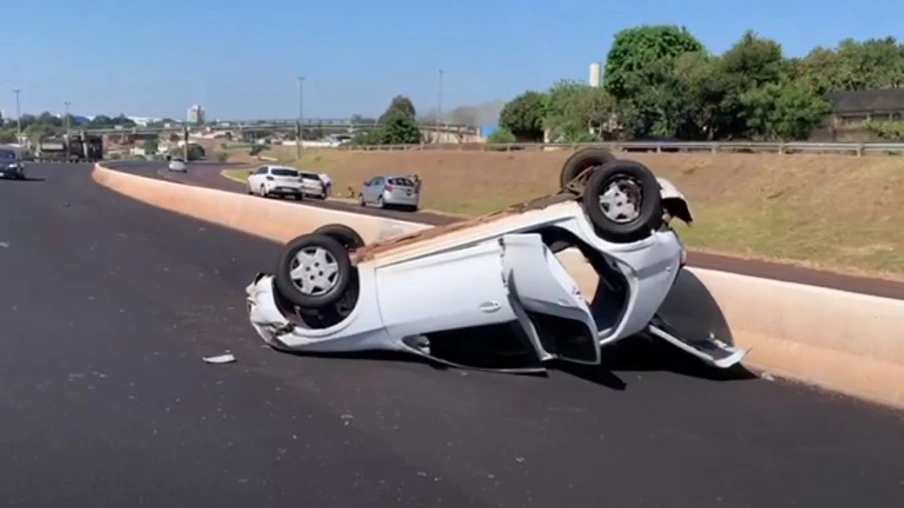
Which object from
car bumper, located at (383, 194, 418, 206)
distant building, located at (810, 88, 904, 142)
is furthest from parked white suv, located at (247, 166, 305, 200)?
distant building, located at (810, 88, 904, 142)

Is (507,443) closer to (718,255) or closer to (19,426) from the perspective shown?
(19,426)

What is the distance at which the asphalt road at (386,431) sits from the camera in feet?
19.6

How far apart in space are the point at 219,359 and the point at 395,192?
3799cm

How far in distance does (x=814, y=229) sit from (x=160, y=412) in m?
29.1

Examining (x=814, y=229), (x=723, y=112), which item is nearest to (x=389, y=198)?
(x=814, y=229)

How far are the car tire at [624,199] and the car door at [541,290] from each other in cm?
48

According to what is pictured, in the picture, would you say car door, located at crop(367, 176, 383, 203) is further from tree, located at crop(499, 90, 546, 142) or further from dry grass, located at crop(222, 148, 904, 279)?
tree, located at crop(499, 90, 546, 142)

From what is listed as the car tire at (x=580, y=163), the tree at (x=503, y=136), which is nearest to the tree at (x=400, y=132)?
the tree at (x=503, y=136)

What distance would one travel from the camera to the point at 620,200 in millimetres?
8805

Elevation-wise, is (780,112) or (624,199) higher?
(780,112)

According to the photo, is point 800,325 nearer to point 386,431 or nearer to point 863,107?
point 386,431

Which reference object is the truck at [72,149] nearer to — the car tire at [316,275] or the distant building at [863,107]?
the distant building at [863,107]

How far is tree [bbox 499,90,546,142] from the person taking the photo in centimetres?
12369

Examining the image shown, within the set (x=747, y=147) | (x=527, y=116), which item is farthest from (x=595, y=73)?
(x=747, y=147)
